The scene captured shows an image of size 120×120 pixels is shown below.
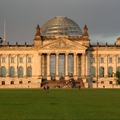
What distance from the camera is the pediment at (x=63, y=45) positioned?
153125 mm

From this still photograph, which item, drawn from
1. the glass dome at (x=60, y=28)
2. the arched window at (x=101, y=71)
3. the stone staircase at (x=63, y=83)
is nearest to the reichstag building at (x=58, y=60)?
the arched window at (x=101, y=71)

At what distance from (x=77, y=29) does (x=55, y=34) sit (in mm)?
9752

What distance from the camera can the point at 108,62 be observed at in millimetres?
160250

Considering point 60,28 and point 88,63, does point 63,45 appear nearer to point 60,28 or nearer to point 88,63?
point 88,63

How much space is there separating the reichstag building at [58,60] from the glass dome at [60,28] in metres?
4.22

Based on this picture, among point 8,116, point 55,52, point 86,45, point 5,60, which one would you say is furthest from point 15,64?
point 8,116

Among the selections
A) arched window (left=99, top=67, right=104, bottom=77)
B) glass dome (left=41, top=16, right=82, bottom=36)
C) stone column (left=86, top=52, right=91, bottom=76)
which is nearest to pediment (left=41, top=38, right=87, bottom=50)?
stone column (left=86, top=52, right=91, bottom=76)

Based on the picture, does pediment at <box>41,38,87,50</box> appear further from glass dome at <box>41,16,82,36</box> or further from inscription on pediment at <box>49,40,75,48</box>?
glass dome at <box>41,16,82,36</box>

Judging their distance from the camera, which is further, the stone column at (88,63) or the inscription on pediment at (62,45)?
the stone column at (88,63)

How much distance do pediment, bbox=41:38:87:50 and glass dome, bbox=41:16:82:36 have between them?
1167 centimetres

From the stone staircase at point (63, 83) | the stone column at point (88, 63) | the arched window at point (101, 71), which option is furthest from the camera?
the arched window at point (101, 71)

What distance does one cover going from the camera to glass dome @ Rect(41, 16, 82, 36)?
546 ft

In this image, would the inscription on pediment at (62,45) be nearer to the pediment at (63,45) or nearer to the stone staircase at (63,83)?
the pediment at (63,45)

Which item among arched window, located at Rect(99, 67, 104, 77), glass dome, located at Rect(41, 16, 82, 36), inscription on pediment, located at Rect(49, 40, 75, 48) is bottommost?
arched window, located at Rect(99, 67, 104, 77)
